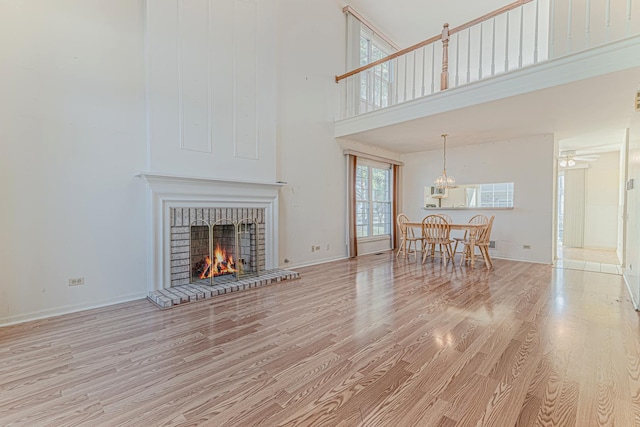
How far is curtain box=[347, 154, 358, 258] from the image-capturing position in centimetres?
592

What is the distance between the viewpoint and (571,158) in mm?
6918

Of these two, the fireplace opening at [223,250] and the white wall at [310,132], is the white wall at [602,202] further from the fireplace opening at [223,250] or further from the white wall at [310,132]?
the fireplace opening at [223,250]

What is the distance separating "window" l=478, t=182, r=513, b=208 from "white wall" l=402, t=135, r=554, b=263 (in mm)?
109

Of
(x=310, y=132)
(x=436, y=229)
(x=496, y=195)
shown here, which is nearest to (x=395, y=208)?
(x=436, y=229)

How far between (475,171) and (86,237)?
22.7 ft

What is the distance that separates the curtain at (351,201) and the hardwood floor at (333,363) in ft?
8.63

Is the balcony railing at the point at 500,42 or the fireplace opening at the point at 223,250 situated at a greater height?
the balcony railing at the point at 500,42

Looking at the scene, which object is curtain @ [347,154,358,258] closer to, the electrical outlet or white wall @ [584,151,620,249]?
the electrical outlet

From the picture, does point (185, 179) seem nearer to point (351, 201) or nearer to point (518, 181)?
point (351, 201)

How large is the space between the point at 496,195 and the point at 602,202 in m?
3.80

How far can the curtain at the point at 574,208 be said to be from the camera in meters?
7.61

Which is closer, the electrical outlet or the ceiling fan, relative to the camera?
the electrical outlet

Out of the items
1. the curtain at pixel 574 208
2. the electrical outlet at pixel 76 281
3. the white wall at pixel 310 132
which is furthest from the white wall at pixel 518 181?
the electrical outlet at pixel 76 281

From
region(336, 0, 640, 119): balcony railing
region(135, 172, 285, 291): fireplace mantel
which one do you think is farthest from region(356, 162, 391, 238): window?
region(135, 172, 285, 291): fireplace mantel
